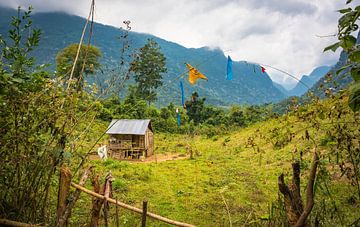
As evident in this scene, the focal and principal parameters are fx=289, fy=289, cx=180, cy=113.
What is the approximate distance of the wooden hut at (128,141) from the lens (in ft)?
56.4

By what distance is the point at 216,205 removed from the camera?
262 inches

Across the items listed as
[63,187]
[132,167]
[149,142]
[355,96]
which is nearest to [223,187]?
[132,167]

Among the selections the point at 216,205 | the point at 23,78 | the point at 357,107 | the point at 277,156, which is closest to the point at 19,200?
the point at 23,78

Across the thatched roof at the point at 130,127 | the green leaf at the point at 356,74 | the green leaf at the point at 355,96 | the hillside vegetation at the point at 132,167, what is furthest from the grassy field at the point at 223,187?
the thatched roof at the point at 130,127

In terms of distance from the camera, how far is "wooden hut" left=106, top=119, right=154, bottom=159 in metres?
17.2

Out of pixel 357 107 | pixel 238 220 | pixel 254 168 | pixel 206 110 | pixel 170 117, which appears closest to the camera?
pixel 357 107

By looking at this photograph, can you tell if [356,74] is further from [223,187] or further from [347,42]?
[223,187]

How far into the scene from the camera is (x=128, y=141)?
17406 mm

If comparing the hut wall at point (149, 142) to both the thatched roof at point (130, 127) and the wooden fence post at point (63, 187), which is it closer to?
the thatched roof at point (130, 127)

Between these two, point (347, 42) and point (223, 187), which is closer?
point (347, 42)

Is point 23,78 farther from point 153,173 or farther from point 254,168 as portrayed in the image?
point 254,168

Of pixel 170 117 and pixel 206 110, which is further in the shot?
pixel 206 110

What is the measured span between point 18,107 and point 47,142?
38cm

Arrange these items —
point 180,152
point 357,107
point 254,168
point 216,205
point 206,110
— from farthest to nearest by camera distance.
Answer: point 206,110, point 180,152, point 254,168, point 216,205, point 357,107
